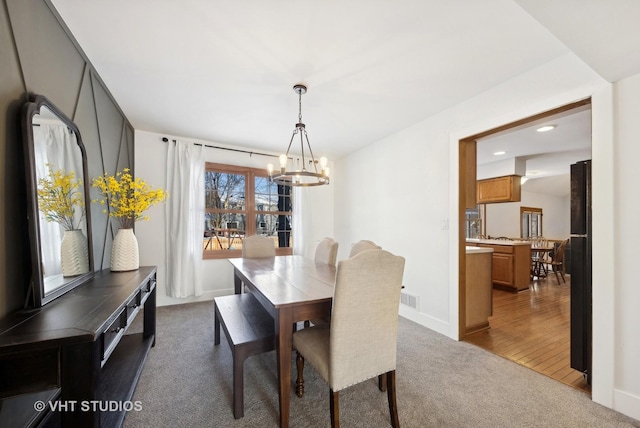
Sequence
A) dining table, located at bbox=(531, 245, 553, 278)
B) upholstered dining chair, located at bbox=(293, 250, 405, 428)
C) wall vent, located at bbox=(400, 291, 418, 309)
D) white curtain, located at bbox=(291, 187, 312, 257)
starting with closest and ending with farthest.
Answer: upholstered dining chair, located at bbox=(293, 250, 405, 428)
wall vent, located at bbox=(400, 291, 418, 309)
white curtain, located at bbox=(291, 187, 312, 257)
dining table, located at bbox=(531, 245, 553, 278)

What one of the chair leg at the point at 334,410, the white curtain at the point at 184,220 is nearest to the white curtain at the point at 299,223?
the white curtain at the point at 184,220

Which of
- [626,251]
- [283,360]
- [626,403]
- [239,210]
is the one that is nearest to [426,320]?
[626,403]

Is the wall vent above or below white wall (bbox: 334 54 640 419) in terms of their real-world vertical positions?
below

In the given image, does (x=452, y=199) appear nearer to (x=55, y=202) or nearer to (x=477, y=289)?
(x=477, y=289)

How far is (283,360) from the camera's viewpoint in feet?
4.67

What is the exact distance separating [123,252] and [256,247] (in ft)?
4.56

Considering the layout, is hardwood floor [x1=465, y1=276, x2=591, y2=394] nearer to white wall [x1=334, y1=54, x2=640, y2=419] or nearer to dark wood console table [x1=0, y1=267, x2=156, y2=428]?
white wall [x1=334, y1=54, x2=640, y2=419]

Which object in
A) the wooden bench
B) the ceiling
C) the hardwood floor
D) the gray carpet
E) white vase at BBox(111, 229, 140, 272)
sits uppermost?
the ceiling

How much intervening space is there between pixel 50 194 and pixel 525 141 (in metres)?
5.30

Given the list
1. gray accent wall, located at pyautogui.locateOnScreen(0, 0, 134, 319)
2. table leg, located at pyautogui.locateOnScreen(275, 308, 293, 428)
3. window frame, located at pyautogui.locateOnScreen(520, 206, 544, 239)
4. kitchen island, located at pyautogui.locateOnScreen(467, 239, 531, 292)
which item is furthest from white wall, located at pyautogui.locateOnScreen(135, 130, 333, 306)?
window frame, located at pyautogui.locateOnScreen(520, 206, 544, 239)

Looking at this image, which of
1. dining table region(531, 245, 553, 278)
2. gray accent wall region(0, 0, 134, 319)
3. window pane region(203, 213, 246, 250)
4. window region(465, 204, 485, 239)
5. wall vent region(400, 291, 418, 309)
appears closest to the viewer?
gray accent wall region(0, 0, 134, 319)

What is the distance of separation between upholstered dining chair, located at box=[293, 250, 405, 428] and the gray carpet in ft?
0.97

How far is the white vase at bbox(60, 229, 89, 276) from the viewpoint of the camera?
5.04 ft

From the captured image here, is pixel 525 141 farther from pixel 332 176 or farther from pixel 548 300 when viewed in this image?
pixel 332 176
